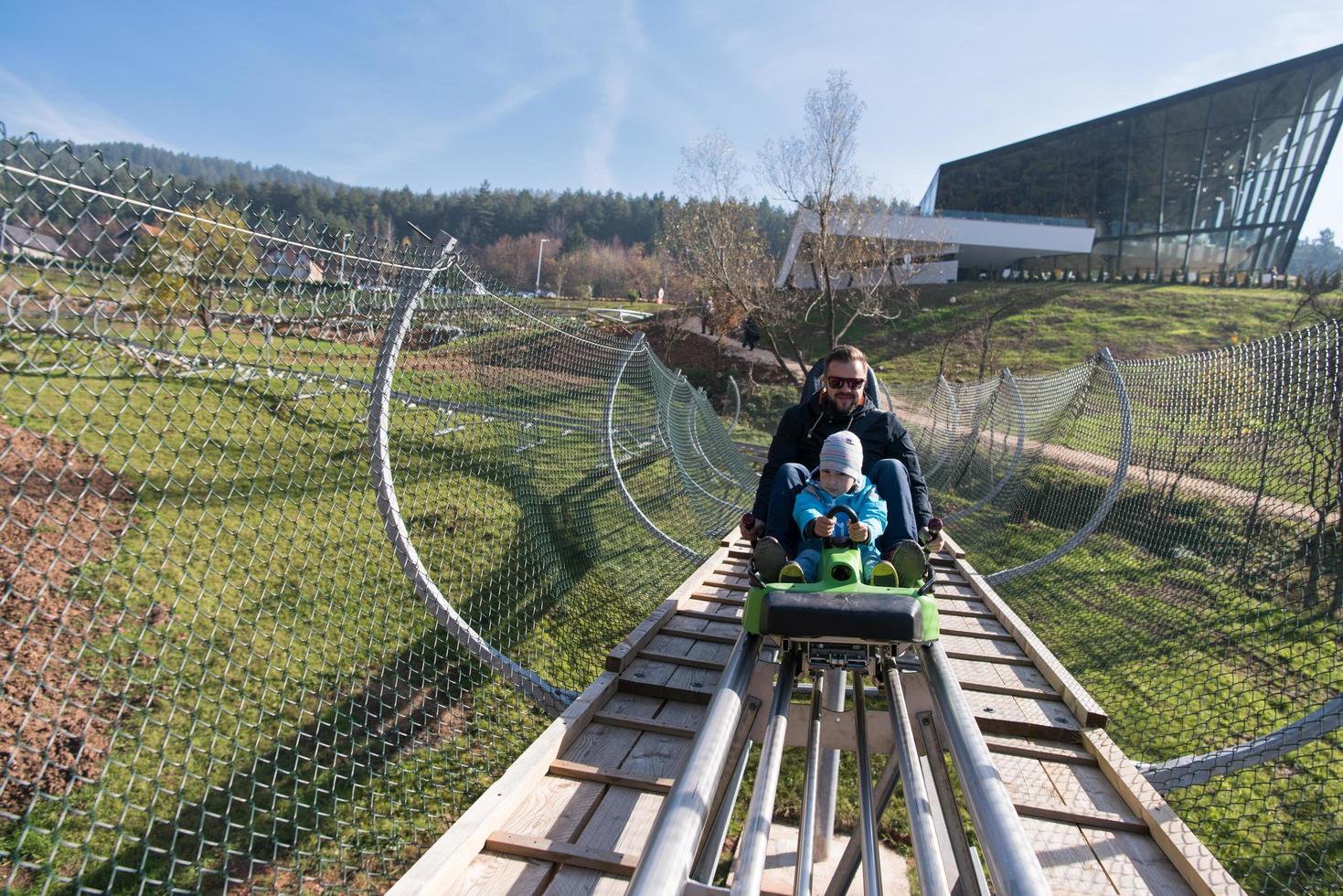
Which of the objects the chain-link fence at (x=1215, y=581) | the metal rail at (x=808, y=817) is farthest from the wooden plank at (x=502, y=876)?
the chain-link fence at (x=1215, y=581)

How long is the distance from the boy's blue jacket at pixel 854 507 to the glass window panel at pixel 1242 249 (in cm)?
4514

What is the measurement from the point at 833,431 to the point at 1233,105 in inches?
1695

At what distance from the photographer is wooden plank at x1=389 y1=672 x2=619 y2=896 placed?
1906 mm

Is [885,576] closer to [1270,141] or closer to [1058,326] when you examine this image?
→ [1058,326]

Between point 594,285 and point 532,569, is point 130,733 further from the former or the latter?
point 594,285

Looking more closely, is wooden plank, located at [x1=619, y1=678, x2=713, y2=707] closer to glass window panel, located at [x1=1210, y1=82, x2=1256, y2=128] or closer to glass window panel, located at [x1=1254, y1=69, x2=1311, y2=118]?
glass window panel, located at [x1=1254, y1=69, x2=1311, y2=118]

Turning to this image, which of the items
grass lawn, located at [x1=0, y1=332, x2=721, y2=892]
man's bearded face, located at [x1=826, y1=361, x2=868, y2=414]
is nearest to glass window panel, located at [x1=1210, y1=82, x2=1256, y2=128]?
grass lawn, located at [x1=0, y1=332, x2=721, y2=892]

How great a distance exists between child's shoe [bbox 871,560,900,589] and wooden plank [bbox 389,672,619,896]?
1.26 m

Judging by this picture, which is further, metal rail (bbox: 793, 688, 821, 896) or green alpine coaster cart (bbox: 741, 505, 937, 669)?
green alpine coaster cart (bbox: 741, 505, 937, 669)

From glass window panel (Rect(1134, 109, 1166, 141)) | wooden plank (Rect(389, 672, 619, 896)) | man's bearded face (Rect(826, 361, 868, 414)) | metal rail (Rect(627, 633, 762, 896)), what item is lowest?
wooden plank (Rect(389, 672, 619, 896))

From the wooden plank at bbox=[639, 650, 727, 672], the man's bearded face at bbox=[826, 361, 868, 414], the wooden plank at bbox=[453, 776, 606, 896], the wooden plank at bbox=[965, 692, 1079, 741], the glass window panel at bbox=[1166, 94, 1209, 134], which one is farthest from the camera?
the glass window panel at bbox=[1166, 94, 1209, 134]

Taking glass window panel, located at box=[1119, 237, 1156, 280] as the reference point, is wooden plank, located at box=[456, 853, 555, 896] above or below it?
below

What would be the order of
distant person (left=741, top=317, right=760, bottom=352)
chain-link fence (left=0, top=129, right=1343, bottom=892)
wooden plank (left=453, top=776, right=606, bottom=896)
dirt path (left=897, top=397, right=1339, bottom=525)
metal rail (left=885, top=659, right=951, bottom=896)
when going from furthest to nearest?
distant person (left=741, top=317, right=760, bottom=352), dirt path (left=897, top=397, right=1339, bottom=525), chain-link fence (left=0, top=129, right=1343, bottom=892), wooden plank (left=453, top=776, right=606, bottom=896), metal rail (left=885, top=659, right=951, bottom=896)

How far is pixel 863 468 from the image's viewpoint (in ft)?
12.0
